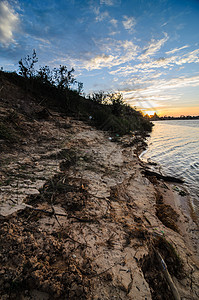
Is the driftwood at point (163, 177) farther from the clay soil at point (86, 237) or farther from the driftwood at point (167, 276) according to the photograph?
the driftwood at point (167, 276)

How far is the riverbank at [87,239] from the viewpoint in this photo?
3.52 ft

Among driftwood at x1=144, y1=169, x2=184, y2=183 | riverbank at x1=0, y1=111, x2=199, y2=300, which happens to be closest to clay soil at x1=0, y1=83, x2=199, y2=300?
riverbank at x1=0, y1=111, x2=199, y2=300

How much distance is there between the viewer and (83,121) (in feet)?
28.8

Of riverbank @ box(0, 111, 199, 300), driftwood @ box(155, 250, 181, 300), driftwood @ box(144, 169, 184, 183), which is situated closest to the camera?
riverbank @ box(0, 111, 199, 300)

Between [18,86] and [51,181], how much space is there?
7840 mm

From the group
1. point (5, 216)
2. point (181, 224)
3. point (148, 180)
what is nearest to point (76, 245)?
point (5, 216)

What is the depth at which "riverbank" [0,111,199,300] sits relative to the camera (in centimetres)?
107

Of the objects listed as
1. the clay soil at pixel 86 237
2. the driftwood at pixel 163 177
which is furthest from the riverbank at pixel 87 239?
the driftwood at pixel 163 177

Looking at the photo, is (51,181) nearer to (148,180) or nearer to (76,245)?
(76,245)

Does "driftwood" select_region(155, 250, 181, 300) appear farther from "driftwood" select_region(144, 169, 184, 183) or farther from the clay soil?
"driftwood" select_region(144, 169, 184, 183)

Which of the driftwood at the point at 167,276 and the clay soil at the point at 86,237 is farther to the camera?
the driftwood at the point at 167,276

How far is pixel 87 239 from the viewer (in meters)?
1.56

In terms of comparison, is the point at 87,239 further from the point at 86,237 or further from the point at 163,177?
the point at 163,177

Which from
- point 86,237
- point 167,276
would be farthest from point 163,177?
point 86,237
